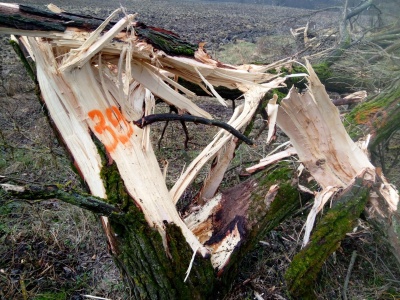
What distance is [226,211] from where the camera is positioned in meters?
2.57

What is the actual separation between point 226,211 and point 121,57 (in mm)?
1285

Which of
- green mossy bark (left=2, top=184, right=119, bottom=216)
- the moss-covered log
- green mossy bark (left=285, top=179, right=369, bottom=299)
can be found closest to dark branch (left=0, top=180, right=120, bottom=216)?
green mossy bark (left=2, top=184, right=119, bottom=216)

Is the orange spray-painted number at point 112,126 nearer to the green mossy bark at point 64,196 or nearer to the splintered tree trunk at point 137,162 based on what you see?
the splintered tree trunk at point 137,162

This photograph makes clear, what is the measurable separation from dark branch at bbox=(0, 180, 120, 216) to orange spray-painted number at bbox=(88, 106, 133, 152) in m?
0.51

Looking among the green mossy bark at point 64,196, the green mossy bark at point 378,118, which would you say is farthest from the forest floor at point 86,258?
the green mossy bark at point 378,118

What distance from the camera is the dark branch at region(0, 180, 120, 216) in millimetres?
1579

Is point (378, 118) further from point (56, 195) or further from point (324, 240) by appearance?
point (56, 195)

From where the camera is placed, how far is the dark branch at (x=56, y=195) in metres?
1.58

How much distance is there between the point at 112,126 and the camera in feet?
7.79

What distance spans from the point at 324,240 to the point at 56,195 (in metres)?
1.61

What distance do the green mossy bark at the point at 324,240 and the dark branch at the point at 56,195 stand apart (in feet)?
3.79

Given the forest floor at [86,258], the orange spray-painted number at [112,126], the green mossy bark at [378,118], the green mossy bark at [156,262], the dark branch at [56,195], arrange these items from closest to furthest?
1. the dark branch at [56,195]
2. the green mossy bark at [156,262]
3. the orange spray-painted number at [112,126]
4. the forest floor at [86,258]
5. the green mossy bark at [378,118]

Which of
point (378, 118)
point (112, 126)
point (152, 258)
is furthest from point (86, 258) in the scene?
point (378, 118)

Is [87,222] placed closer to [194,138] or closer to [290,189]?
[290,189]
